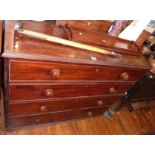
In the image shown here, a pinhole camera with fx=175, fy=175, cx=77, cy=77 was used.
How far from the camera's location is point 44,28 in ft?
4.09

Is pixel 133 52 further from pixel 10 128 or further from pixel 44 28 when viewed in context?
pixel 10 128

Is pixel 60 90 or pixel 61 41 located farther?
pixel 60 90

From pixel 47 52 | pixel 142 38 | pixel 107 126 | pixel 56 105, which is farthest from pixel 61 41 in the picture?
pixel 107 126

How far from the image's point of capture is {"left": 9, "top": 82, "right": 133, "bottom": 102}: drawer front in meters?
1.20

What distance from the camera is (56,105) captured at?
1518 mm

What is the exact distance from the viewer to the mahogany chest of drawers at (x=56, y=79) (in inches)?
40.9

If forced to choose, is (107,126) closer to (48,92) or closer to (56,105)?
(56,105)

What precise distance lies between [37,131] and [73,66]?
0.90m

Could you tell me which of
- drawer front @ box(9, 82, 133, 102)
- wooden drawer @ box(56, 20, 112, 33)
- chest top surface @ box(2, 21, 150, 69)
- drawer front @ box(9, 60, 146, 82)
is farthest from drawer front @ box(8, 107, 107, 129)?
wooden drawer @ box(56, 20, 112, 33)

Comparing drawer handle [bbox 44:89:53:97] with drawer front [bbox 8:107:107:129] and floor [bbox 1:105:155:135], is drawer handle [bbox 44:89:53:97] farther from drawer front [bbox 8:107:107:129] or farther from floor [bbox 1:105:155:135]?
floor [bbox 1:105:155:135]

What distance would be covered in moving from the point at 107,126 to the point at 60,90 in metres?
0.96

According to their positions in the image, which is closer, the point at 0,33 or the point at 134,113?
the point at 0,33

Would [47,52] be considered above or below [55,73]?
above
